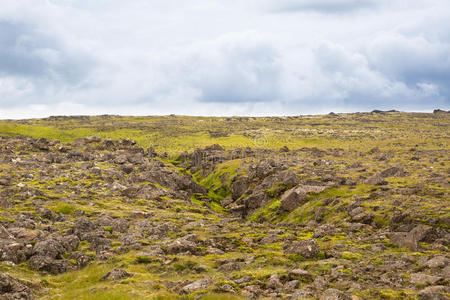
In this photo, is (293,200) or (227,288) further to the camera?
(293,200)

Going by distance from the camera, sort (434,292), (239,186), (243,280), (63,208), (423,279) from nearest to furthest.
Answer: (434,292), (423,279), (243,280), (63,208), (239,186)

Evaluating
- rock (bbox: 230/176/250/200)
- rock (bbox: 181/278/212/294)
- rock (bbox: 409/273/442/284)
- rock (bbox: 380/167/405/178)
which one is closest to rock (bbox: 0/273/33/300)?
rock (bbox: 181/278/212/294)

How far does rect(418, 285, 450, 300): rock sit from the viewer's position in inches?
663

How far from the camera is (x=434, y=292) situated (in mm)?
17203

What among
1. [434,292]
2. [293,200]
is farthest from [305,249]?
[293,200]

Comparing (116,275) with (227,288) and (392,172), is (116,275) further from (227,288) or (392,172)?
(392,172)

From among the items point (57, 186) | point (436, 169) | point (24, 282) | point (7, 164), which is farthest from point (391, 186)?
point (7, 164)

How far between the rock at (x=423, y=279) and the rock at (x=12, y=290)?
22207 millimetres

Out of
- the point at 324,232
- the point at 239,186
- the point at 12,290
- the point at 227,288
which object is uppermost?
the point at 12,290

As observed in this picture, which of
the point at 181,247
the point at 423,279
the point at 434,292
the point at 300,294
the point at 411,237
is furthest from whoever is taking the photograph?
the point at 181,247

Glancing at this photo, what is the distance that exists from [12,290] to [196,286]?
33.8ft

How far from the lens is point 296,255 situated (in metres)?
26.2

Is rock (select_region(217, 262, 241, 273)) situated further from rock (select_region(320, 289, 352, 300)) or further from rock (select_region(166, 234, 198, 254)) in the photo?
rock (select_region(320, 289, 352, 300))

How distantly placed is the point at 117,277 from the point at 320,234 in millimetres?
20110
